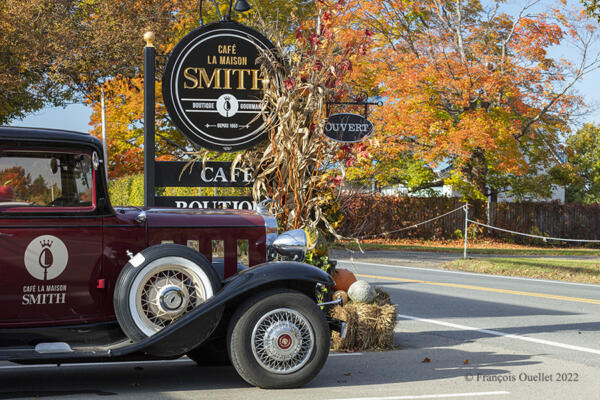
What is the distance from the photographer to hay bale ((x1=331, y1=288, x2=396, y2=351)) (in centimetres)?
811

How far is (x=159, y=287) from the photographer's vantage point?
19.8 feet

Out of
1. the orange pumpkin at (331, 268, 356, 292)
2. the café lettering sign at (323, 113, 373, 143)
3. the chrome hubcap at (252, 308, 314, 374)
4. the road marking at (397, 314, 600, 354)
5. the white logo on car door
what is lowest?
the road marking at (397, 314, 600, 354)

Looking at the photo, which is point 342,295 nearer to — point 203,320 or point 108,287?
point 203,320

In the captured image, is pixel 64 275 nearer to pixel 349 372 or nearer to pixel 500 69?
pixel 349 372

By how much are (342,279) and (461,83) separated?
20.3 meters

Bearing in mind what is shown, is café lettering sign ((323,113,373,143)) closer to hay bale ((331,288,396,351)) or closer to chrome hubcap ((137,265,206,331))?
hay bale ((331,288,396,351))

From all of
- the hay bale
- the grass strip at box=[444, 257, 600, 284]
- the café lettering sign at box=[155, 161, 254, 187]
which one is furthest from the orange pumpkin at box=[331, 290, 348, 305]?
the grass strip at box=[444, 257, 600, 284]

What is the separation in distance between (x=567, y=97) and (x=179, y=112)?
2368 centimetres

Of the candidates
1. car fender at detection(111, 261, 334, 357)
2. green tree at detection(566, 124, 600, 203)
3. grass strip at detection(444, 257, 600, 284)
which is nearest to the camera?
car fender at detection(111, 261, 334, 357)

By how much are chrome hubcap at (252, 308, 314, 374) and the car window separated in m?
1.85

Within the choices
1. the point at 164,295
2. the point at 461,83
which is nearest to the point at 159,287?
the point at 164,295

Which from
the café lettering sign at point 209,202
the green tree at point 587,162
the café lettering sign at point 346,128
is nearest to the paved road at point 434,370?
the café lettering sign at point 209,202

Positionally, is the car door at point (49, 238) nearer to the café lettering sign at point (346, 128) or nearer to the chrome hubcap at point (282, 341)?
the chrome hubcap at point (282, 341)

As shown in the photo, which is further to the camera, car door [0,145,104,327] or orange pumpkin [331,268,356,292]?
orange pumpkin [331,268,356,292]
